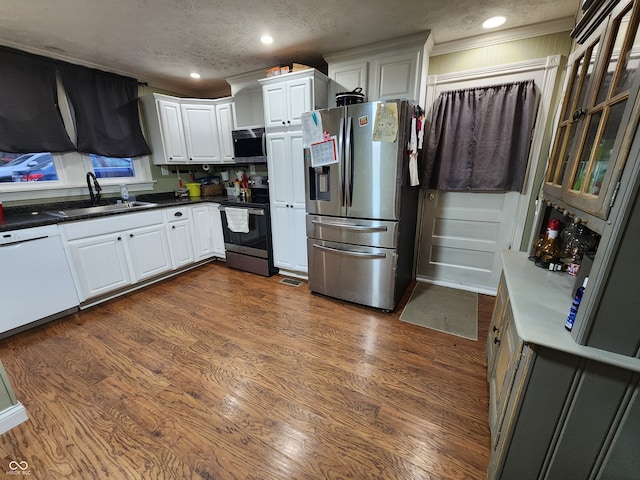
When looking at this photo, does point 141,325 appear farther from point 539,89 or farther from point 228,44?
point 539,89

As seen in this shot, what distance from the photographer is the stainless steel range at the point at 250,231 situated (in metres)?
3.08

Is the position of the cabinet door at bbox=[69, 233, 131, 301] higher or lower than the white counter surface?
lower

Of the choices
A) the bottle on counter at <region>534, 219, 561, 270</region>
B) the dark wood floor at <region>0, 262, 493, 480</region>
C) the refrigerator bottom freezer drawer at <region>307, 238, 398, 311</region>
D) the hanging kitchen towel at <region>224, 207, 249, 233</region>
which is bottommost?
the dark wood floor at <region>0, 262, 493, 480</region>

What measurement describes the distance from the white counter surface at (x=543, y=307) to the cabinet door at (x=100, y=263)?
3.23 metres

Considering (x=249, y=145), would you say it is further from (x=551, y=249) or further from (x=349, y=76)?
(x=551, y=249)

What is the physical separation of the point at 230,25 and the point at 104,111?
1957 mm

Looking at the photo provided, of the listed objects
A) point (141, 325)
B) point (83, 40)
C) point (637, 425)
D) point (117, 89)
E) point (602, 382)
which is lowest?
point (141, 325)

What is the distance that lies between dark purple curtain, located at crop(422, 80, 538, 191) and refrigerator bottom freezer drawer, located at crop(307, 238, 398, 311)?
1.04 meters

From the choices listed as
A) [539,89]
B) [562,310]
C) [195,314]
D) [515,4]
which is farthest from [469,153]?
[195,314]

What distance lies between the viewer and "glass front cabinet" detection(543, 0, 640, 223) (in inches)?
30.9

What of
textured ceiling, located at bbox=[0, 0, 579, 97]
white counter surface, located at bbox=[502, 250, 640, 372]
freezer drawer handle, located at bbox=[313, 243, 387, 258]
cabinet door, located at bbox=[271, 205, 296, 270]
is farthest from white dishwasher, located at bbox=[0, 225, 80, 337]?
white counter surface, located at bbox=[502, 250, 640, 372]

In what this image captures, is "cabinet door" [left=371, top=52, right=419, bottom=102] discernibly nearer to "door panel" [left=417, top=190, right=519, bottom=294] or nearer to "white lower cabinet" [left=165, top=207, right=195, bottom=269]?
"door panel" [left=417, top=190, right=519, bottom=294]

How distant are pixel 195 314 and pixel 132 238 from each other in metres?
1.12

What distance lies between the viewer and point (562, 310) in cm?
104
